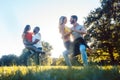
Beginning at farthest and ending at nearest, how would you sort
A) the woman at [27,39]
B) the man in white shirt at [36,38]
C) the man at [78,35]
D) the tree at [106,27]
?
the tree at [106,27]
the woman at [27,39]
the man in white shirt at [36,38]
the man at [78,35]

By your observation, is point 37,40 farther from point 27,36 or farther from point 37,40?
point 27,36

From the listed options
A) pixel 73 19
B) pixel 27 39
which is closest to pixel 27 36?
pixel 27 39

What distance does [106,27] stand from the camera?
5709 cm

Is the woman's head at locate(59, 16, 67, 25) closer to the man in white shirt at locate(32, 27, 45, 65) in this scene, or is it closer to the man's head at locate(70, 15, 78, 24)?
the man's head at locate(70, 15, 78, 24)

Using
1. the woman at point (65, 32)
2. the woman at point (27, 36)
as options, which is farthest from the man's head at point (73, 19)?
the woman at point (27, 36)

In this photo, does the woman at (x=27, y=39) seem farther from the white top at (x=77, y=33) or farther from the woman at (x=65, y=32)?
the white top at (x=77, y=33)

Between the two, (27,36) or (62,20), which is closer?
Answer: (62,20)

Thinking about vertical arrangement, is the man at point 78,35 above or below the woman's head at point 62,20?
below

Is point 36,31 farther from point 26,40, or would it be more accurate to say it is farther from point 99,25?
point 99,25

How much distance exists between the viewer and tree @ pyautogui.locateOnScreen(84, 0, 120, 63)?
5512 centimetres

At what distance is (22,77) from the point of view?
7.00 metres

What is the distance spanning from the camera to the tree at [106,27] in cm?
5512

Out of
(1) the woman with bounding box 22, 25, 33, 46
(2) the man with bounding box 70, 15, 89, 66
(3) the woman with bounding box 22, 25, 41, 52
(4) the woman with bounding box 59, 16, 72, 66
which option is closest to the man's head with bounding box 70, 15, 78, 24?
(2) the man with bounding box 70, 15, 89, 66

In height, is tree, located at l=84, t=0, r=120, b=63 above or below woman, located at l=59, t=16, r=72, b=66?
above
